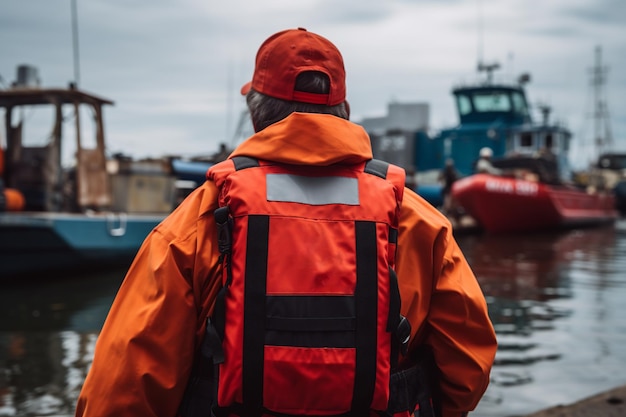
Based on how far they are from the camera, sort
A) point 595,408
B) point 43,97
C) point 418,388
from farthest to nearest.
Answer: point 43,97 → point 595,408 → point 418,388

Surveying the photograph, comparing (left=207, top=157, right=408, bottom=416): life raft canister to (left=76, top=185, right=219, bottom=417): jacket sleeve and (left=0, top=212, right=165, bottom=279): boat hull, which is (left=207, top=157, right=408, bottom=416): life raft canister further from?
(left=0, top=212, right=165, bottom=279): boat hull

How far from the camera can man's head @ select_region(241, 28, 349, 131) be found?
5.39 ft

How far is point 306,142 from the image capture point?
155 cm

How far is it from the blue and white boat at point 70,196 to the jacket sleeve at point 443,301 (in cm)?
894

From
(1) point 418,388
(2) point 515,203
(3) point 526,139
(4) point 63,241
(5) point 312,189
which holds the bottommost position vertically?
(2) point 515,203

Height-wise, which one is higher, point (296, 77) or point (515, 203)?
point (296, 77)

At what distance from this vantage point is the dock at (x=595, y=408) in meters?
3.71

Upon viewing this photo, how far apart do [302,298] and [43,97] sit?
1073 cm

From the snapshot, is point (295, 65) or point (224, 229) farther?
point (295, 65)

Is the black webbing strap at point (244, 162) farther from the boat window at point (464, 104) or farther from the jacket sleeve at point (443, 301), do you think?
the boat window at point (464, 104)

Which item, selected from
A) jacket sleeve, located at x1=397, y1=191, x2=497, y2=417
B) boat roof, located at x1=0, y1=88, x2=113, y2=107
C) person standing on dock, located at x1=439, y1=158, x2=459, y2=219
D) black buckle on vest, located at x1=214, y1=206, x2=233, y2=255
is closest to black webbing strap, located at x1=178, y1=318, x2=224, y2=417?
black buckle on vest, located at x1=214, y1=206, x2=233, y2=255

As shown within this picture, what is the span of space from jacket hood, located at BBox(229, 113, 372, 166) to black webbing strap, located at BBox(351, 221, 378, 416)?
0.55 ft

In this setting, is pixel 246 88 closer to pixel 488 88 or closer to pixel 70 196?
pixel 70 196

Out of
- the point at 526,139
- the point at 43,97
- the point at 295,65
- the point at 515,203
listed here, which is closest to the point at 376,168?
the point at 295,65
